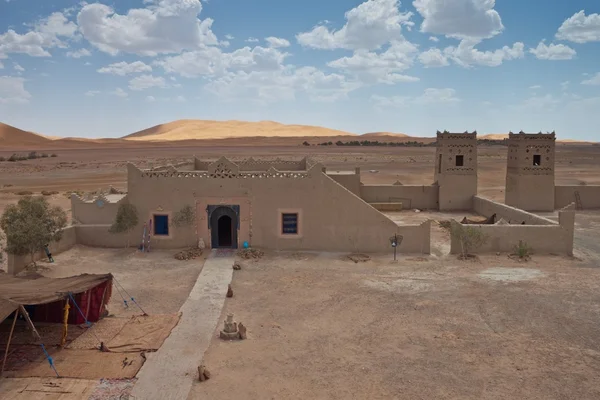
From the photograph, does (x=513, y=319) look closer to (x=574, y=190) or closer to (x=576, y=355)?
(x=576, y=355)

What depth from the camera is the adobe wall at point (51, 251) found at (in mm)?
16312

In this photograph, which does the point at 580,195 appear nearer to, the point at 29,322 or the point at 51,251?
the point at 51,251

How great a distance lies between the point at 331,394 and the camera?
30.0 ft

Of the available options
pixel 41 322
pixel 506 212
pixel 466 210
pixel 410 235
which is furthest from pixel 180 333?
pixel 466 210

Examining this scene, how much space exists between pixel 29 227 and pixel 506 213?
19159 mm

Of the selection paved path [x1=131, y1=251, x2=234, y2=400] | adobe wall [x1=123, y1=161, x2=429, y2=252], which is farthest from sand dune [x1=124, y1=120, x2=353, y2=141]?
paved path [x1=131, y1=251, x2=234, y2=400]

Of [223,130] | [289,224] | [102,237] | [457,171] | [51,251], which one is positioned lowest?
[51,251]

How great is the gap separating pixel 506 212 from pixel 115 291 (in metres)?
17.0

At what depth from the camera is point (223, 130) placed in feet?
561

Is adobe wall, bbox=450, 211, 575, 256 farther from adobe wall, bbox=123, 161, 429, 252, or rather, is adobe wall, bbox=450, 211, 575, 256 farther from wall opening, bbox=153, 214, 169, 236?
wall opening, bbox=153, 214, 169, 236

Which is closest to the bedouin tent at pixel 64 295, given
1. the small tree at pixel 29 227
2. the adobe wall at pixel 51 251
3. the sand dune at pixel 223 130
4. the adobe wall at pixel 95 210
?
the small tree at pixel 29 227

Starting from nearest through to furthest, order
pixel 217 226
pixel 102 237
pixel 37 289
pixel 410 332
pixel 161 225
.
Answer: pixel 37 289 < pixel 410 332 < pixel 161 225 < pixel 217 226 < pixel 102 237

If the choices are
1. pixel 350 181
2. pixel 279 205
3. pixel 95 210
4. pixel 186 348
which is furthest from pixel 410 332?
pixel 350 181

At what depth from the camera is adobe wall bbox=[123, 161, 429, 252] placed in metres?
19.1
